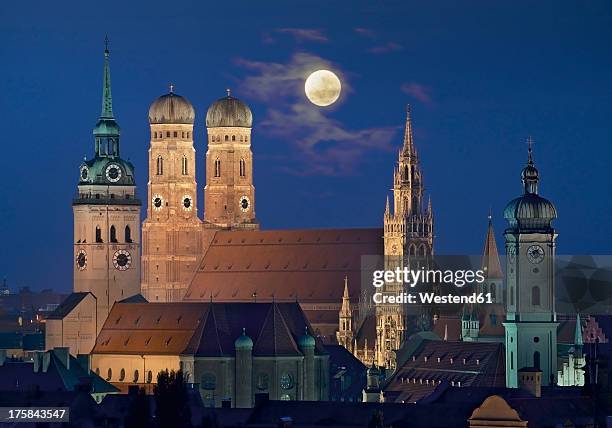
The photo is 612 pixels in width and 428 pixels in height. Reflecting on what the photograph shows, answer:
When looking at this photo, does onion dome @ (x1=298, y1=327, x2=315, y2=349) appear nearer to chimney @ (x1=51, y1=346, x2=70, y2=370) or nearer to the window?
the window

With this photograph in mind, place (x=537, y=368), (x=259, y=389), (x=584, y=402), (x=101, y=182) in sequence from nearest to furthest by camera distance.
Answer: (x=584, y=402), (x=537, y=368), (x=259, y=389), (x=101, y=182)

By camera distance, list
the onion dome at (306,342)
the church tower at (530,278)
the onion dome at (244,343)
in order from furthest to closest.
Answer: the onion dome at (306,342) < the onion dome at (244,343) < the church tower at (530,278)

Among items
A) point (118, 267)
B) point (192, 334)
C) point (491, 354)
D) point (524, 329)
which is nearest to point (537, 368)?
point (524, 329)

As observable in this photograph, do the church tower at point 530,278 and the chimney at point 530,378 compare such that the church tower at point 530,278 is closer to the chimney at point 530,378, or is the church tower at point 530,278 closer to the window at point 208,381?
the chimney at point 530,378

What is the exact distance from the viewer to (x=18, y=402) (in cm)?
Answer: 13625

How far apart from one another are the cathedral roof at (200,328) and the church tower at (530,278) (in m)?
16.2

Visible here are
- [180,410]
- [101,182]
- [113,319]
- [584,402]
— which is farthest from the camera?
[101,182]

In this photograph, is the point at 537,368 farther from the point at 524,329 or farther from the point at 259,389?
the point at 259,389

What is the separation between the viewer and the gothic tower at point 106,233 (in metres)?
197

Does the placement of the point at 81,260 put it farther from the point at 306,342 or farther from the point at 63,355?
the point at 63,355

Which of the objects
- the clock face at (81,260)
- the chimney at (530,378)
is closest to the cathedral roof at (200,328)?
the clock face at (81,260)

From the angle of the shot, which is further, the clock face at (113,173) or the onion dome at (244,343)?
the clock face at (113,173)

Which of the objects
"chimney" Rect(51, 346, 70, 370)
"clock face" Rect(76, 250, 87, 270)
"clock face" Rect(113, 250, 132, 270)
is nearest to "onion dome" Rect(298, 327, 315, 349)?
"chimney" Rect(51, 346, 70, 370)

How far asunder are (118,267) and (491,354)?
3312 centimetres
